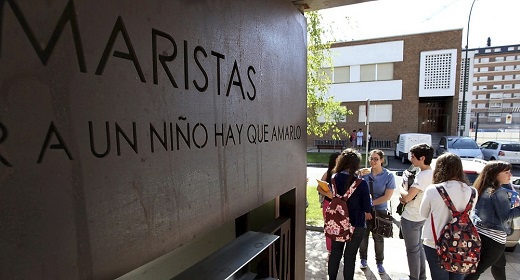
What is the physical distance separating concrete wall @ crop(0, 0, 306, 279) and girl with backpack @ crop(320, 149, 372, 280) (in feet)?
6.41

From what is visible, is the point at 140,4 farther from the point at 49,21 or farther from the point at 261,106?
the point at 261,106

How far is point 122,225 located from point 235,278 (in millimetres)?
1026

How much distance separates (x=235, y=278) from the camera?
1656 mm

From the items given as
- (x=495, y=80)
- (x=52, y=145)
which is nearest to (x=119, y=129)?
(x=52, y=145)

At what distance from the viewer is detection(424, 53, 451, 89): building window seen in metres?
18.8

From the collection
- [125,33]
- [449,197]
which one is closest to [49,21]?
[125,33]

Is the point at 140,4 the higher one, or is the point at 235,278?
the point at 140,4

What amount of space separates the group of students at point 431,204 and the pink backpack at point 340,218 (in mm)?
57

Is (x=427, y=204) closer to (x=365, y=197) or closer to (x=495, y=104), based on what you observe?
(x=365, y=197)

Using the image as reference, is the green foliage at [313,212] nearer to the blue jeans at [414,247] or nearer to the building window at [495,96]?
the blue jeans at [414,247]

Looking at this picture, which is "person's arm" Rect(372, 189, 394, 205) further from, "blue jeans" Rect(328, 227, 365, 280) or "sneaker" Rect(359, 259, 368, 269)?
"sneaker" Rect(359, 259, 368, 269)

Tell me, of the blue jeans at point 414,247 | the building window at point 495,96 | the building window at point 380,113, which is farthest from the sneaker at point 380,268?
the building window at point 495,96

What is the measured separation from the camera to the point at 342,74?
21.2 metres

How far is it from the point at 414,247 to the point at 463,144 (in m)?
12.4
